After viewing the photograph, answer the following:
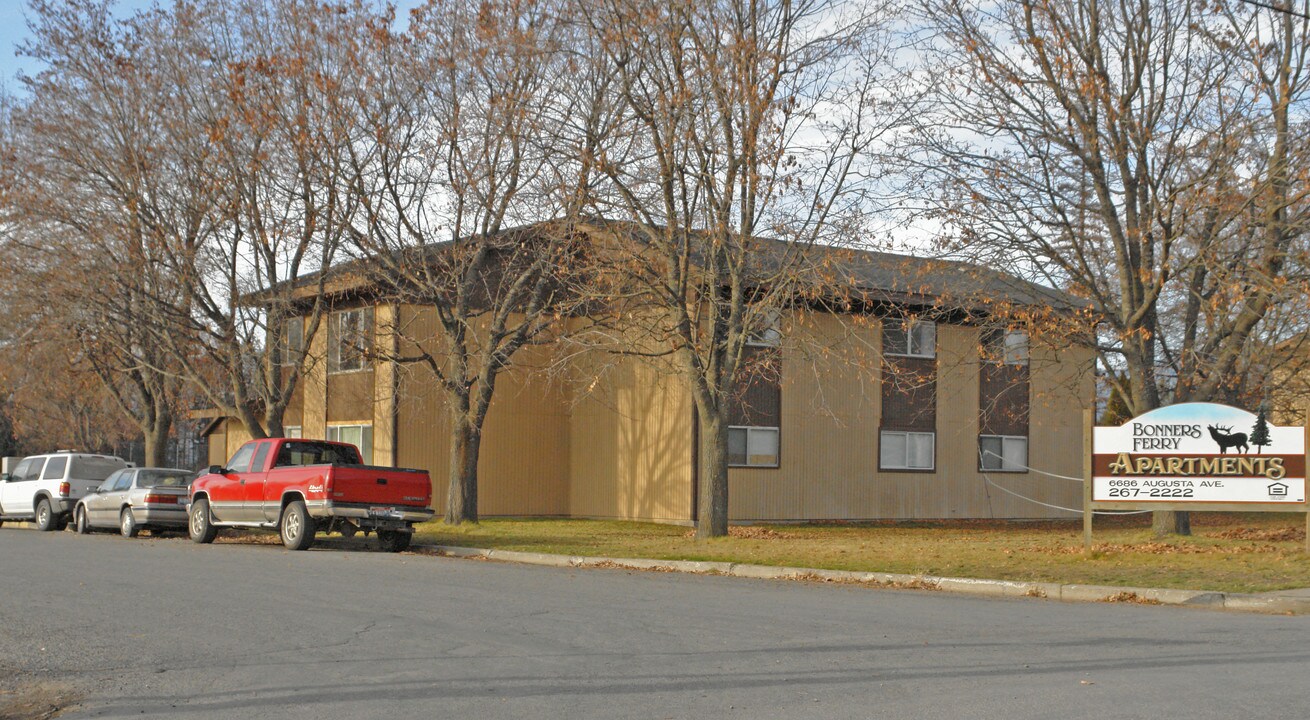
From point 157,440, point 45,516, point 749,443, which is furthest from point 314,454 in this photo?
point 157,440

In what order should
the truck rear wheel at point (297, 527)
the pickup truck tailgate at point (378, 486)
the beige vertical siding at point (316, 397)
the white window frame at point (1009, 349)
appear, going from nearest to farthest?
the pickup truck tailgate at point (378, 486), the truck rear wheel at point (297, 527), the white window frame at point (1009, 349), the beige vertical siding at point (316, 397)

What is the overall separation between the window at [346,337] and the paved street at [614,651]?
14.8 meters

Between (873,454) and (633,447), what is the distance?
6.03 metres

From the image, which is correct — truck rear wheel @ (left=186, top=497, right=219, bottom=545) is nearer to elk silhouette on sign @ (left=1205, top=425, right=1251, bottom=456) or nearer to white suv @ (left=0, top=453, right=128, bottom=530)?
white suv @ (left=0, top=453, right=128, bottom=530)

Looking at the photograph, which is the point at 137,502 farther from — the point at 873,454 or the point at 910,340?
the point at 910,340

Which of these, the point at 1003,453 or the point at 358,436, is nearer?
the point at 358,436

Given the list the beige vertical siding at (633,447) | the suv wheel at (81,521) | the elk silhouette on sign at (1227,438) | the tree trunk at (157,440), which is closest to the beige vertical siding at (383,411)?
the beige vertical siding at (633,447)

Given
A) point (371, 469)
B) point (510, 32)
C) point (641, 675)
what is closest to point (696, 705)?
Result: point (641, 675)

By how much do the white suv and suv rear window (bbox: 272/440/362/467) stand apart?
8663 millimetres

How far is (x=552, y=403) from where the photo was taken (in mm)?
34344

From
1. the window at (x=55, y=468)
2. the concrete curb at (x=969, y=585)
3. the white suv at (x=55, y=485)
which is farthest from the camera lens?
the window at (x=55, y=468)

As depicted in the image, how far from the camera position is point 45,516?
2966cm

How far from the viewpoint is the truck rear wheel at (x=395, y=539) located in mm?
22359

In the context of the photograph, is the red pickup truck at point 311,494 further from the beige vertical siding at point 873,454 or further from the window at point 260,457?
the beige vertical siding at point 873,454
